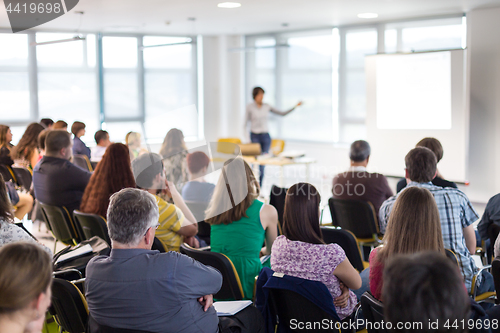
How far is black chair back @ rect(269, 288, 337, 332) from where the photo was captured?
2.18 meters

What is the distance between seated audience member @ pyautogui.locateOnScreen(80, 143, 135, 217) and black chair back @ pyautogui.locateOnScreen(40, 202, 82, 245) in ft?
1.56

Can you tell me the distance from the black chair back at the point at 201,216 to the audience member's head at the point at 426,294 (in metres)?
2.64

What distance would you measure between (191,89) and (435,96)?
18.9 ft

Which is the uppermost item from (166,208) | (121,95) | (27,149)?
(121,95)

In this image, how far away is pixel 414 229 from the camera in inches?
83.7

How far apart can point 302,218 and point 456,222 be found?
111cm

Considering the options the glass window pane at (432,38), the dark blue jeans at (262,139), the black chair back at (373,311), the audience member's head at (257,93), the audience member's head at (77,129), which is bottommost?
the black chair back at (373,311)

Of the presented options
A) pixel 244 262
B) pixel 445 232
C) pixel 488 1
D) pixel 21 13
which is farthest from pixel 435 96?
pixel 21 13

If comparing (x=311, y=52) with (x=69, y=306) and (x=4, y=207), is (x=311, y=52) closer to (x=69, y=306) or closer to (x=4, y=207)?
(x=4, y=207)

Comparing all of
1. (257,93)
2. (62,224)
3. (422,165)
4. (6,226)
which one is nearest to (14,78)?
(257,93)

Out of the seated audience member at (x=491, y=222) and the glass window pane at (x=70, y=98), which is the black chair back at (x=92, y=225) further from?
the glass window pane at (x=70, y=98)

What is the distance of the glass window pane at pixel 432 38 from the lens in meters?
7.64

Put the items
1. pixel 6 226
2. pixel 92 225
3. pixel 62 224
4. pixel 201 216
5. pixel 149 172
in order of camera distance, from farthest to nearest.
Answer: pixel 62 224 → pixel 201 216 → pixel 92 225 → pixel 149 172 → pixel 6 226

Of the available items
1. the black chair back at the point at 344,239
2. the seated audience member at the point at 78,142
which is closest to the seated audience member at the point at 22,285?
the black chair back at the point at 344,239
